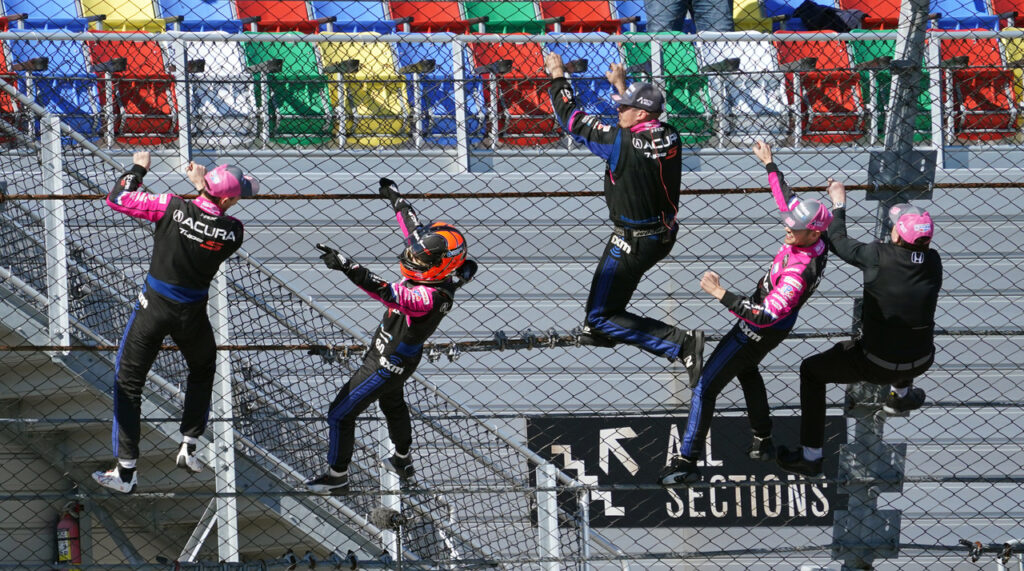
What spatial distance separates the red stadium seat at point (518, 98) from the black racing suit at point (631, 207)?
3.17ft

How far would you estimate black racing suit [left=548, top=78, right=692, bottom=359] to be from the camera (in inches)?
211

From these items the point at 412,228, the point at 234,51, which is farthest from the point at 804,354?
the point at 234,51

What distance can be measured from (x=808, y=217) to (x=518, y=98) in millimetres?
2785

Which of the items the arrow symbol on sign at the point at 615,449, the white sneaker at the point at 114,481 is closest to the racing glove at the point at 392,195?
the white sneaker at the point at 114,481

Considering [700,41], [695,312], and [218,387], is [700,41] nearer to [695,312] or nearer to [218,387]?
[695,312]

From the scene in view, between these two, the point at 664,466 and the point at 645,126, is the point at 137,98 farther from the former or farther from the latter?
the point at 664,466

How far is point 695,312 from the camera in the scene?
8.16 m

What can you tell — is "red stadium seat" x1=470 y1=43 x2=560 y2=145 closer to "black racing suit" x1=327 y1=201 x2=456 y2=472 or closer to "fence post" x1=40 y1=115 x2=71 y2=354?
"black racing suit" x1=327 y1=201 x2=456 y2=472

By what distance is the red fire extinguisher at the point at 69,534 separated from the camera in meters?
8.39

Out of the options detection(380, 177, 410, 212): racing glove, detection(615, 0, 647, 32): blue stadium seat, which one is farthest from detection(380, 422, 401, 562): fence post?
detection(615, 0, 647, 32): blue stadium seat

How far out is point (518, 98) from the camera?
754cm

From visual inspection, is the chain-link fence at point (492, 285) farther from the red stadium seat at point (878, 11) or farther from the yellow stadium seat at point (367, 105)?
the red stadium seat at point (878, 11)

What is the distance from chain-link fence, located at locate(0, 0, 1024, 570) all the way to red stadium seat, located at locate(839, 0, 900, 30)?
0.96 m

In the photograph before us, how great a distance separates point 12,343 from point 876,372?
4.69 metres
